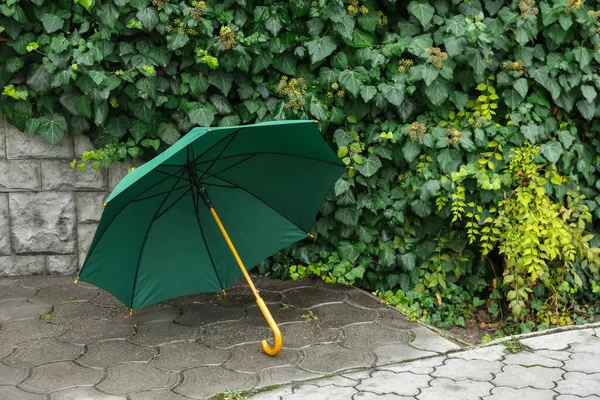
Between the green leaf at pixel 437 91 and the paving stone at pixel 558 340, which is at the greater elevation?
the green leaf at pixel 437 91

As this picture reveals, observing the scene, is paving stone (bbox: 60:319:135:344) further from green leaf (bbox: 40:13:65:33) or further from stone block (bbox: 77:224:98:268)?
green leaf (bbox: 40:13:65:33)

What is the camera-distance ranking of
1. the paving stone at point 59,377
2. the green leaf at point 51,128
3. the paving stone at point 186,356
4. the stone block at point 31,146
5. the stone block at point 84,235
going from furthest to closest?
the stone block at point 84,235 < the stone block at point 31,146 < the green leaf at point 51,128 < the paving stone at point 186,356 < the paving stone at point 59,377

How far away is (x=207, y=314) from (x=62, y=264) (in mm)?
1175

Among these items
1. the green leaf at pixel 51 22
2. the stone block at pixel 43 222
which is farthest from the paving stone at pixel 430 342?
the green leaf at pixel 51 22

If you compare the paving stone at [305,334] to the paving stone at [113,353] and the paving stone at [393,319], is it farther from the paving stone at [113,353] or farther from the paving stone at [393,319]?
the paving stone at [113,353]

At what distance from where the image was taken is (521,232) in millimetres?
3902

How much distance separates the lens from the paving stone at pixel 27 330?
361 cm

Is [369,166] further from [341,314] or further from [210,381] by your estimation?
[210,381]

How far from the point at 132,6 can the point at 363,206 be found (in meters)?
1.73

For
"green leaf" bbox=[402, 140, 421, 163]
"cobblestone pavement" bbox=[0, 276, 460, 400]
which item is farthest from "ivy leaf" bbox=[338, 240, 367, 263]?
"green leaf" bbox=[402, 140, 421, 163]

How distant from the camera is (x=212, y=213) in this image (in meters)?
3.41

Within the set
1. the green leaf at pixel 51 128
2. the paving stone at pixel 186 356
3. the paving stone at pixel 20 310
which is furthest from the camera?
the green leaf at pixel 51 128

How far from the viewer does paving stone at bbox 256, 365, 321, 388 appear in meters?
3.13

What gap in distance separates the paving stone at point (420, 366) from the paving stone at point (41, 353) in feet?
4.82
